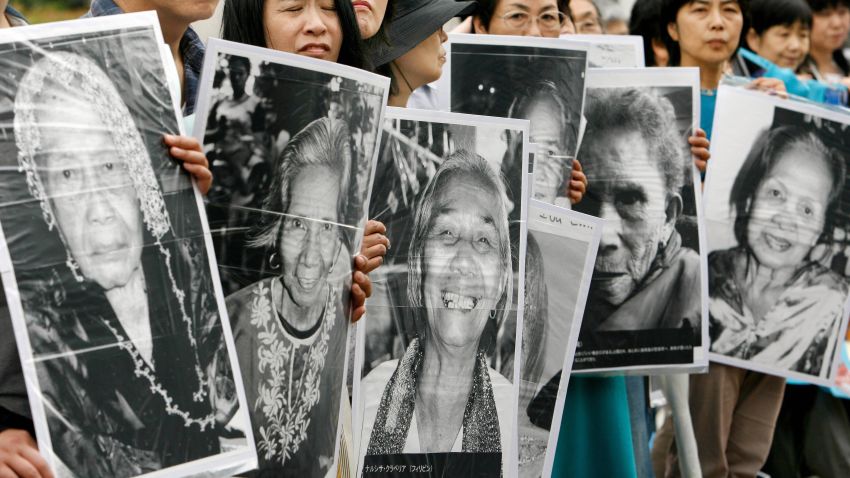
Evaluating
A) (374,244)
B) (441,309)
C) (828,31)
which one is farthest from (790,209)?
(828,31)

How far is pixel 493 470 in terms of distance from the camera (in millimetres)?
3307

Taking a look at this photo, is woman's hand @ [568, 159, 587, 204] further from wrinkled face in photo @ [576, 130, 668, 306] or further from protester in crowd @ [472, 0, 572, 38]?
protester in crowd @ [472, 0, 572, 38]

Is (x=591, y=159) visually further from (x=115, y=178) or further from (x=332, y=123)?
(x=115, y=178)

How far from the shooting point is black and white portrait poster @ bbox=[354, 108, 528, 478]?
3232 mm

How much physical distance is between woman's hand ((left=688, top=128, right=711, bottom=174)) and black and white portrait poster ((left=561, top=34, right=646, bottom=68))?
52 centimetres

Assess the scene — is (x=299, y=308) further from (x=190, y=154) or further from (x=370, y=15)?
(x=370, y=15)

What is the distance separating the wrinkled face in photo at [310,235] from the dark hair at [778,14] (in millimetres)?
4292

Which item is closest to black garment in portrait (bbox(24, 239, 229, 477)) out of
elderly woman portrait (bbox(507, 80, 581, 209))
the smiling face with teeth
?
the smiling face with teeth

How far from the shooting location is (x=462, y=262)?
3.29 m

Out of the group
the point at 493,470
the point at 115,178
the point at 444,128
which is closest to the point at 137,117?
the point at 115,178

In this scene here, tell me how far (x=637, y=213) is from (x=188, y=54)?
5.26 ft

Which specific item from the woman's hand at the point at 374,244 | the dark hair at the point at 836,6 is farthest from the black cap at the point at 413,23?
the dark hair at the point at 836,6

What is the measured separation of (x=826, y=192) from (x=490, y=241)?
182 cm

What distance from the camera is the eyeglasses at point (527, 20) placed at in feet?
15.3
